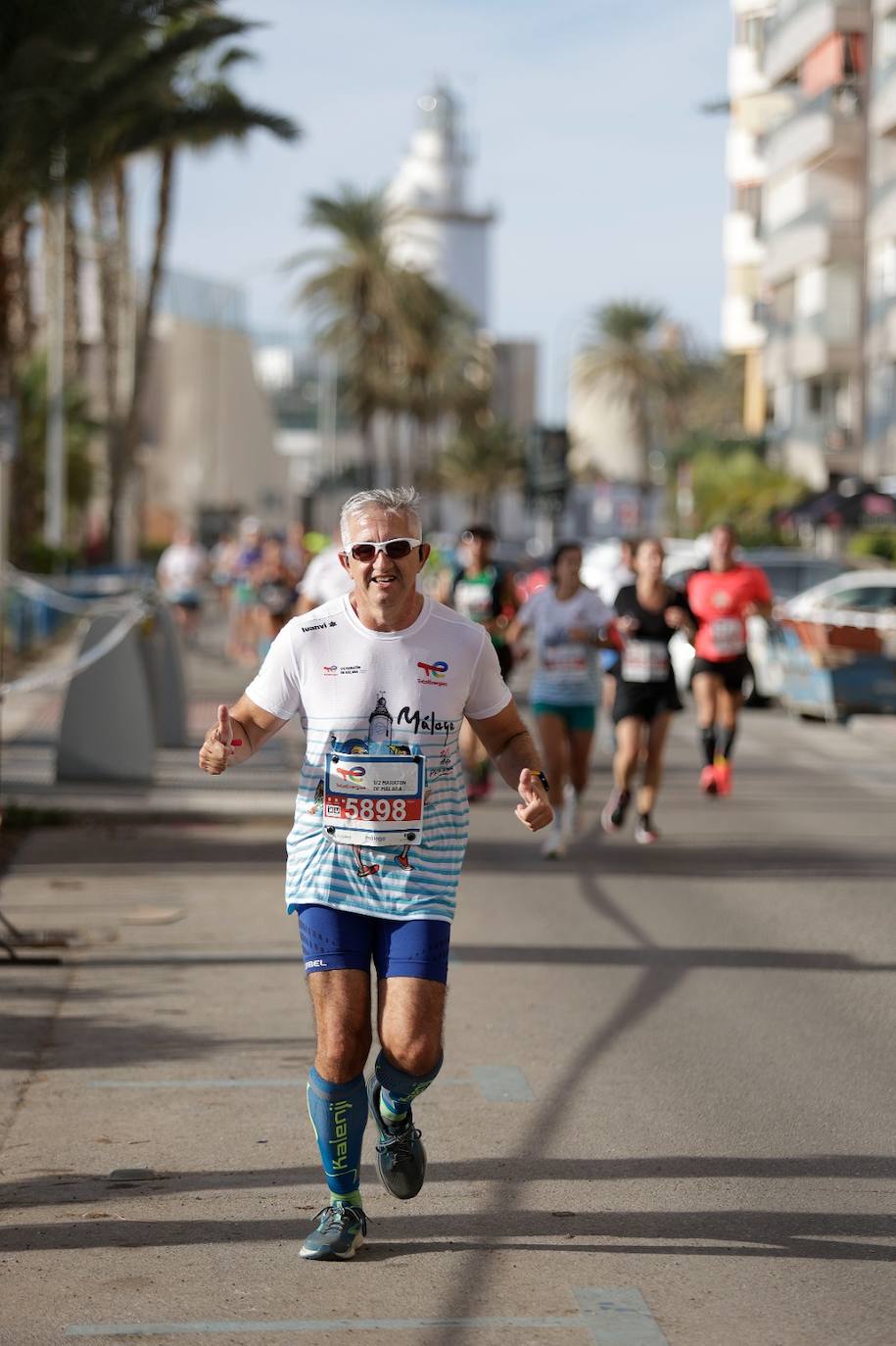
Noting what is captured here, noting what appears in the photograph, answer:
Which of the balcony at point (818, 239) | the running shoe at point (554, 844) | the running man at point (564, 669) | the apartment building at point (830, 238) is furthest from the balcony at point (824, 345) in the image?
the running shoe at point (554, 844)

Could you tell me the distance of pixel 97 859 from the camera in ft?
40.7

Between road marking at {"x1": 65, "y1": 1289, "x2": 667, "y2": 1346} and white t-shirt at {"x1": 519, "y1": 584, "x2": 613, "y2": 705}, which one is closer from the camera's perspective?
road marking at {"x1": 65, "y1": 1289, "x2": 667, "y2": 1346}

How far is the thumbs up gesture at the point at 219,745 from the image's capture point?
5.39 metres

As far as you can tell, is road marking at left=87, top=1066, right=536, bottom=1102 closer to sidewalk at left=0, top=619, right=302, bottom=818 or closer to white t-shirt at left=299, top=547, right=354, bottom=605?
sidewalk at left=0, top=619, right=302, bottom=818

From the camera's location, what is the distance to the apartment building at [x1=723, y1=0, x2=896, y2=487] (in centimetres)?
4703

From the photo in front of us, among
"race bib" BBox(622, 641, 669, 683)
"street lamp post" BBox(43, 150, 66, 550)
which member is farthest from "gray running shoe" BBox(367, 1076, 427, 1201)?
"street lamp post" BBox(43, 150, 66, 550)

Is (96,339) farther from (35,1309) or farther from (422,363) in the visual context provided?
(35,1309)

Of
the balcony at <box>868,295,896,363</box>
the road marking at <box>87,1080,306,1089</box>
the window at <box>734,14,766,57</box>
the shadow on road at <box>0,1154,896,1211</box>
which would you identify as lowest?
the road marking at <box>87,1080,306,1089</box>

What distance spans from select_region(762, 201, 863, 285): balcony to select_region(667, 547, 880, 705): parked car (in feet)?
79.0

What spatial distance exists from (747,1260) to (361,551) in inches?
76.1

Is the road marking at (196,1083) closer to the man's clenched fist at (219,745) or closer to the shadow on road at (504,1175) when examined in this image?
the shadow on road at (504,1175)

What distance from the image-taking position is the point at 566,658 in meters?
12.9

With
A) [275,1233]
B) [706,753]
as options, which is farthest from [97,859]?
[275,1233]

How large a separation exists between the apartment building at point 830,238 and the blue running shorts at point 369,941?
4180 centimetres
